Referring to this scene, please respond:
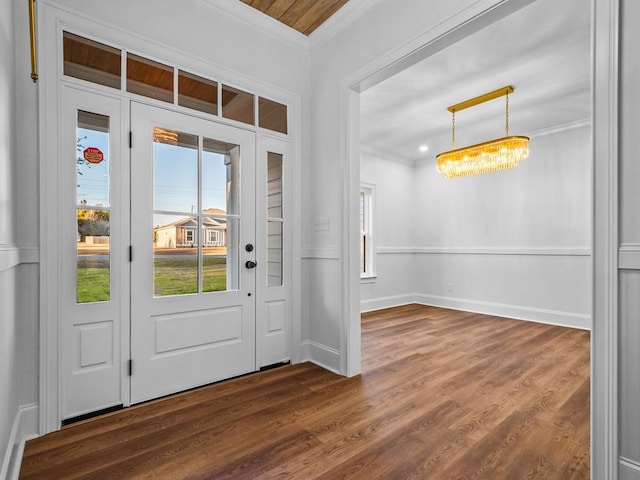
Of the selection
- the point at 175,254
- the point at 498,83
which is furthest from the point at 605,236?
the point at 498,83

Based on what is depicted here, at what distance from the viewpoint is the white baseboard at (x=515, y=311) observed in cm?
445

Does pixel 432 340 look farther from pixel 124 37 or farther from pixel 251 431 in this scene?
pixel 124 37

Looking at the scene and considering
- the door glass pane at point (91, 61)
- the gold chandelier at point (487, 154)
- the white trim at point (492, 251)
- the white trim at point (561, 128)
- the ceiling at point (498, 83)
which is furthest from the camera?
the white trim at point (492, 251)

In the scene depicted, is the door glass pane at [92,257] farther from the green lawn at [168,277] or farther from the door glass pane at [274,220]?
the door glass pane at [274,220]

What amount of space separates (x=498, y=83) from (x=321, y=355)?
3182mm

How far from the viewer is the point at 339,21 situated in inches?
112

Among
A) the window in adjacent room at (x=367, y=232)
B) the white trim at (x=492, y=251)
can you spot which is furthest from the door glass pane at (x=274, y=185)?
the white trim at (x=492, y=251)

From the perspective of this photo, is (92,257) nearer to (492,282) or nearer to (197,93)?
(197,93)

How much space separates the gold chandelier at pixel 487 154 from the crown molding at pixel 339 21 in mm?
1798

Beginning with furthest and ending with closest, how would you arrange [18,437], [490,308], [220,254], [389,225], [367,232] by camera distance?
[389,225] → [367,232] → [490,308] → [220,254] → [18,437]

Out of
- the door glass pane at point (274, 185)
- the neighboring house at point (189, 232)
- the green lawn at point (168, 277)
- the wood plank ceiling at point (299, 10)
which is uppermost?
the wood plank ceiling at point (299, 10)

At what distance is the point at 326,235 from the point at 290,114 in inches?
44.6

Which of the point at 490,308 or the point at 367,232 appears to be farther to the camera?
the point at 367,232

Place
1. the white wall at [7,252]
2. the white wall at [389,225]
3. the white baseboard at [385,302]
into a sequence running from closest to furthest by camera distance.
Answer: the white wall at [7,252] → the white baseboard at [385,302] → the white wall at [389,225]
